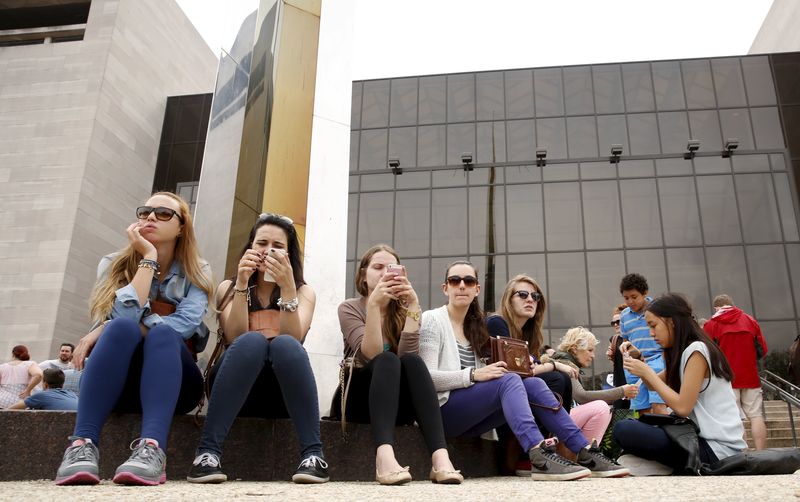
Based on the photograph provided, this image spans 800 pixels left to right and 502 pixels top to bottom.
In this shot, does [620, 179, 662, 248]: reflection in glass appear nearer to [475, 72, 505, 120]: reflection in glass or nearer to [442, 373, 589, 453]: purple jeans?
[475, 72, 505, 120]: reflection in glass

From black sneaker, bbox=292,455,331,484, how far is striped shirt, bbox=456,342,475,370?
4.20 ft

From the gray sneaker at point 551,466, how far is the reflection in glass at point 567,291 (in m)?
13.8

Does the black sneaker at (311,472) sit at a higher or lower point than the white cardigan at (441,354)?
lower

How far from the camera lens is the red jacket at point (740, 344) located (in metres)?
6.13

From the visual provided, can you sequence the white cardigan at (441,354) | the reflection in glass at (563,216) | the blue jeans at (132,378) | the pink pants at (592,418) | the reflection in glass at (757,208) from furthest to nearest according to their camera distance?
the reflection in glass at (563,216), the reflection in glass at (757,208), the pink pants at (592,418), the white cardigan at (441,354), the blue jeans at (132,378)

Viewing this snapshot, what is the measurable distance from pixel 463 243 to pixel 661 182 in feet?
20.0

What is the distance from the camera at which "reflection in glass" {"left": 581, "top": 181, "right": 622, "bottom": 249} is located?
56.2 feet

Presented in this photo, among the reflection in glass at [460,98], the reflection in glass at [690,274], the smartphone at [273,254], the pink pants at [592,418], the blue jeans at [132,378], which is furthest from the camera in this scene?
the reflection in glass at [460,98]

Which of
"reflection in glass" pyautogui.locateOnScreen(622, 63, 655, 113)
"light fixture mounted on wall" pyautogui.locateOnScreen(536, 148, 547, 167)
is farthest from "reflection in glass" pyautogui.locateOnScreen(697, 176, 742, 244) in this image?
"light fixture mounted on wall" pyautogui.locateOnScreen(536, 148, 547, 167)

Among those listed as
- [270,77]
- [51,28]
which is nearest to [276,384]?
[270,77]

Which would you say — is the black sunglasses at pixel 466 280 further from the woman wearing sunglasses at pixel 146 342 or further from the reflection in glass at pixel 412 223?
the reflection in glass at pixel 412 223

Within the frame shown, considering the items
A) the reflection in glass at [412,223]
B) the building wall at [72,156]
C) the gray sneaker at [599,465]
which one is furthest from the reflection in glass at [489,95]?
the gray sneaker at [599,465]

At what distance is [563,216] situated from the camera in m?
17.6

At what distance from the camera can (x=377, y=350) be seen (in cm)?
307
